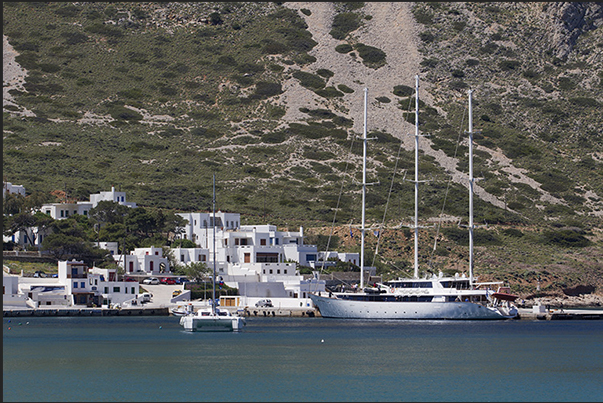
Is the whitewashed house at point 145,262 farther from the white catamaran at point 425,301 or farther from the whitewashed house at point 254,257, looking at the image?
the white catamaran at point 425,301

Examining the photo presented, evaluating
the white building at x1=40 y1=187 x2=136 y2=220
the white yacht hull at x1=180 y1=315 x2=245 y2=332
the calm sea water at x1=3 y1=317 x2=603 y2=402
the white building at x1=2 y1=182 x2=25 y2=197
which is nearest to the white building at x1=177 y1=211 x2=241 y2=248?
the white building at x1=40 y1=187 x2=136 y2=220

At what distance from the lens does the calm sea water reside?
34875mm

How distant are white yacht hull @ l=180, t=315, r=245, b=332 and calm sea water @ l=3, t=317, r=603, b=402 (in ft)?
3.36

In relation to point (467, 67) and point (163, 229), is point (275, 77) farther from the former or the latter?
point (163, 229)

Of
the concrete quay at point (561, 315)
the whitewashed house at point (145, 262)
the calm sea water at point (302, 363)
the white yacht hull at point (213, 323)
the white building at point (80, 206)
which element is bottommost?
the concrete quay at point (561, 315)

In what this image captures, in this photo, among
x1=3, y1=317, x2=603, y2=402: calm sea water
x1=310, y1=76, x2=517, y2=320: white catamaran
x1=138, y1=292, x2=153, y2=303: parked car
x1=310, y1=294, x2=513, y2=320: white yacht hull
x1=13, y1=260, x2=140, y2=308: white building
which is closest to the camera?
x1=3, y1=317, x2=603, y2=402: calm sea water

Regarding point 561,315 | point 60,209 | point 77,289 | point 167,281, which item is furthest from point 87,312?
point 561,315

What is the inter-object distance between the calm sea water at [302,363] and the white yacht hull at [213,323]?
1.03m

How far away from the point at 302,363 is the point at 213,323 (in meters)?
18.6

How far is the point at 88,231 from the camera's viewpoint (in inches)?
3809

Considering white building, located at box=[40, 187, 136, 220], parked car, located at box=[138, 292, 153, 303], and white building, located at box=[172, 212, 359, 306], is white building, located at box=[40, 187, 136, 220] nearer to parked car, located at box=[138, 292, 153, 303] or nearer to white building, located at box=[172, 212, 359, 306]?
white building, located at box=[172, 212, 359, 306]

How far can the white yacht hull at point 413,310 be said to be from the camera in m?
69.2

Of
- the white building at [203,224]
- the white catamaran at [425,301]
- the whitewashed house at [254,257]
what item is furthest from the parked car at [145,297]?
the white catamaran at [425,301]


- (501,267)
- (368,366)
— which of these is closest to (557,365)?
(368,366)
